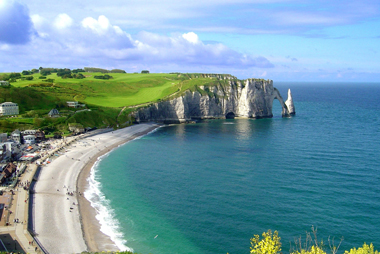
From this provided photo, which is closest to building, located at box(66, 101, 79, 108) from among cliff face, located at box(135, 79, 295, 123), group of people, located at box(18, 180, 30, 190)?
cliff face, located at box(135, 79, 295, 123)

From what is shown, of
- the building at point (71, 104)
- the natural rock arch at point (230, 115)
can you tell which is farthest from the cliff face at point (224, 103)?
the building at point (71, 104)

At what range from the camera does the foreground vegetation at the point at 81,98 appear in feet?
357

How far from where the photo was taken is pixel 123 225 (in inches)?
1794

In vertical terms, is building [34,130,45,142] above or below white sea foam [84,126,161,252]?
above

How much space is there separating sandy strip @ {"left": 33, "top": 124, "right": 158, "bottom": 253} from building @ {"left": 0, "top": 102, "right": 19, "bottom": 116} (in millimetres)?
42483

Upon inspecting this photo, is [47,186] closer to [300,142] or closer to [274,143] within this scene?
[274,143]

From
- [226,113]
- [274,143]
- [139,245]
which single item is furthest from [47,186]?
[226,113]

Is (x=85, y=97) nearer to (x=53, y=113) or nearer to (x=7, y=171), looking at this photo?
(x=53, y=113)

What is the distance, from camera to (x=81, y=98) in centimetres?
14575

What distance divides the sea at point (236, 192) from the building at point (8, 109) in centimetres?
5018

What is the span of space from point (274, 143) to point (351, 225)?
51.7 meters

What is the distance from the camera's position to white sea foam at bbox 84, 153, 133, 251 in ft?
137

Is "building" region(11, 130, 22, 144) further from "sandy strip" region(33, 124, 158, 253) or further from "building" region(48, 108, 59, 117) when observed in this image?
"building" region(48, 108, 59, 117)

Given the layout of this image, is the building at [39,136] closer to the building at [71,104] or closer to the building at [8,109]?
the building at [8,109]
